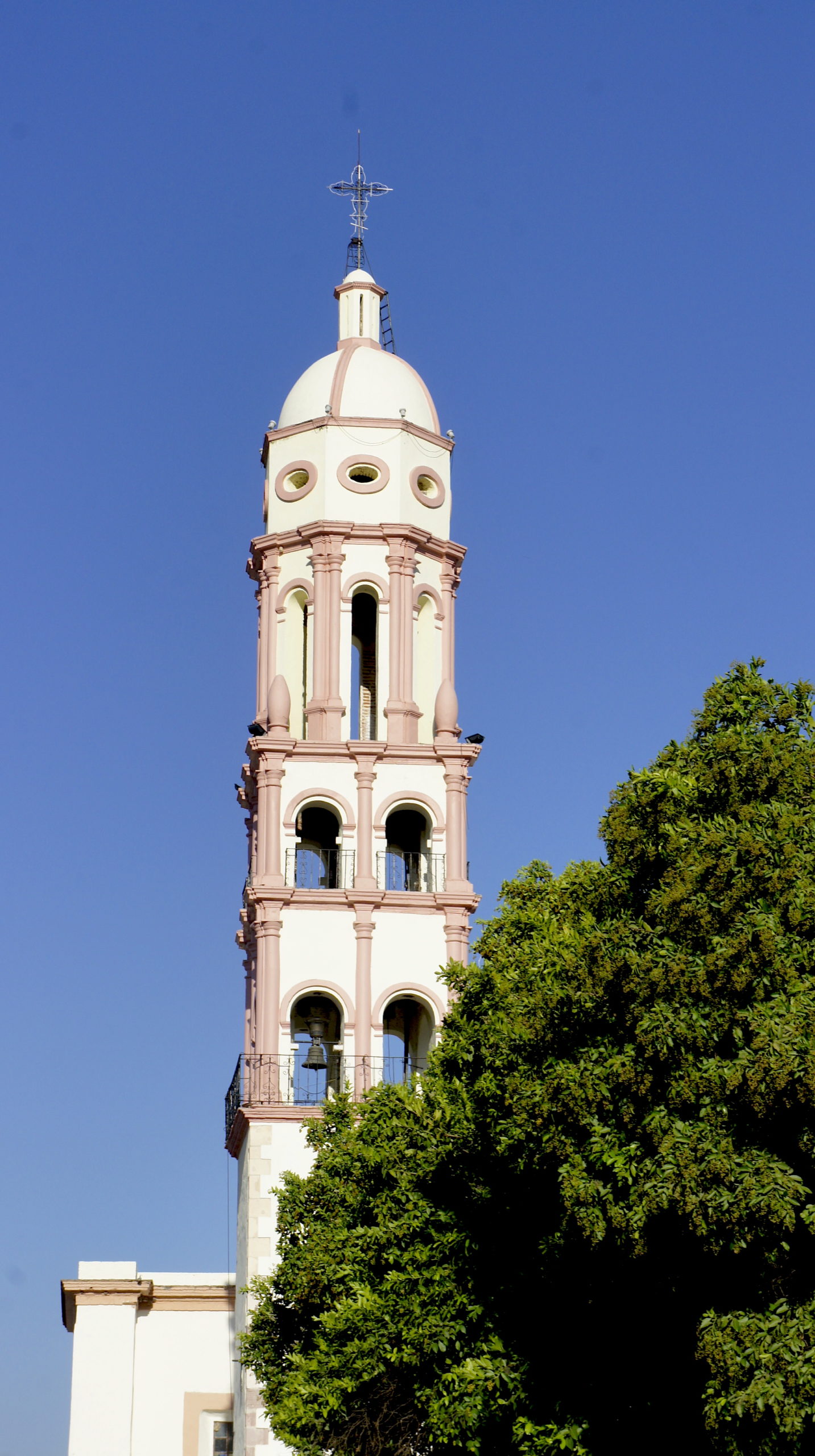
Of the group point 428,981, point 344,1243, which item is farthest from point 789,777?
point 428,981

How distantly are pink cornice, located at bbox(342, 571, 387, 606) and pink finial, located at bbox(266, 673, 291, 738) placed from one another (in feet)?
6.68

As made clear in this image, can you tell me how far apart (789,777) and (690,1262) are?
4597mm

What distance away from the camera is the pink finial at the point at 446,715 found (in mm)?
39250

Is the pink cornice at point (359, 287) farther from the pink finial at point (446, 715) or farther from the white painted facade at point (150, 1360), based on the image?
the white painted facade at point (150, 1360)

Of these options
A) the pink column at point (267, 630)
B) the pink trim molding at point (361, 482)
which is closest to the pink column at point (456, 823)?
the pink column at point (267, 630)

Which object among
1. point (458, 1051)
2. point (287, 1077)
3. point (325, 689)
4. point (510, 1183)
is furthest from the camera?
point (325, 689)

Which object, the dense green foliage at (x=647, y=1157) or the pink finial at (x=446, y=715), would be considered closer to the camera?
the dense green foliage at (x=647, y=1157)

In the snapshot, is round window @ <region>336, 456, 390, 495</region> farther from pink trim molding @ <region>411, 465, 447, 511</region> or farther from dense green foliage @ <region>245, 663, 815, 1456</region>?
dense green foliage @ <region>245, 663, 815, 1456</region>

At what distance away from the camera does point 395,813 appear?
132ft

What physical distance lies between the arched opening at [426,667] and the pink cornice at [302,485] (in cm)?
268

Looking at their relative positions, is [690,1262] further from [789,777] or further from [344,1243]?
[344,1243]

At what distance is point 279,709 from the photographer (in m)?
38.8

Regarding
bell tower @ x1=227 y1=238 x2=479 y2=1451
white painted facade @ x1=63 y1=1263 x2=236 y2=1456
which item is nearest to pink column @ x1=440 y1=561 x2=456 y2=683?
bell tower @ x1=227 y1=238 x2=479 y2=1451

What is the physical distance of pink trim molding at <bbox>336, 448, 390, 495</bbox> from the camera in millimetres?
40625
